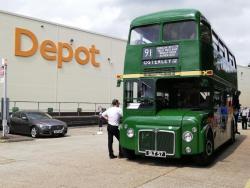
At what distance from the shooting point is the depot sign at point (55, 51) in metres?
28.5

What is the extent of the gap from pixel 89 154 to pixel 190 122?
3.95 meters

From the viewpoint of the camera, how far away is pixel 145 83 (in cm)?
1106

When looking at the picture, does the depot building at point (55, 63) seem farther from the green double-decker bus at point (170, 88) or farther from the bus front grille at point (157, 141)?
the bus front grille at point (157, 141)

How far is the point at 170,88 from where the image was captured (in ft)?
38.1

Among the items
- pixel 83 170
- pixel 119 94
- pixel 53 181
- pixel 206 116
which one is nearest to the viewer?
pixel 53 181

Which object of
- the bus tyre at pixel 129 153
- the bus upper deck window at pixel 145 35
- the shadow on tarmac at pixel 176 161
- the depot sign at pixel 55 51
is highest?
the depot sign at pixel 55 51

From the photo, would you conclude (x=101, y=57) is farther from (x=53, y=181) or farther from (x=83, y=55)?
(x=53, y=181)

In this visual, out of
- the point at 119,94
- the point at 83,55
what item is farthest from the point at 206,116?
the point at 119,94

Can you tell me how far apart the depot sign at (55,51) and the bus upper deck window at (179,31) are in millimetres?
19266

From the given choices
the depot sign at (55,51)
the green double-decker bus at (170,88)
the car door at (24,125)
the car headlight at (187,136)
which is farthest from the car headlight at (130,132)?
the depot sign at (55,51)

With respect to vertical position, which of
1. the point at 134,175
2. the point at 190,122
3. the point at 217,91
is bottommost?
the point at 134,175

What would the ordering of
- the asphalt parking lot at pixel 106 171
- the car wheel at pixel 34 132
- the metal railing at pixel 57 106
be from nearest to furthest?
the asphalt parking lot at pixel 106 171
the car wheel at pixel 34 132
the metal railing at pixel 57 106

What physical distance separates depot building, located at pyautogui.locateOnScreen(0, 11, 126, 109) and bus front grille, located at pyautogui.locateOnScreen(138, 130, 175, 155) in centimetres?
1887

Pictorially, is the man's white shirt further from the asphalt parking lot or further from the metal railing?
the metal railing
